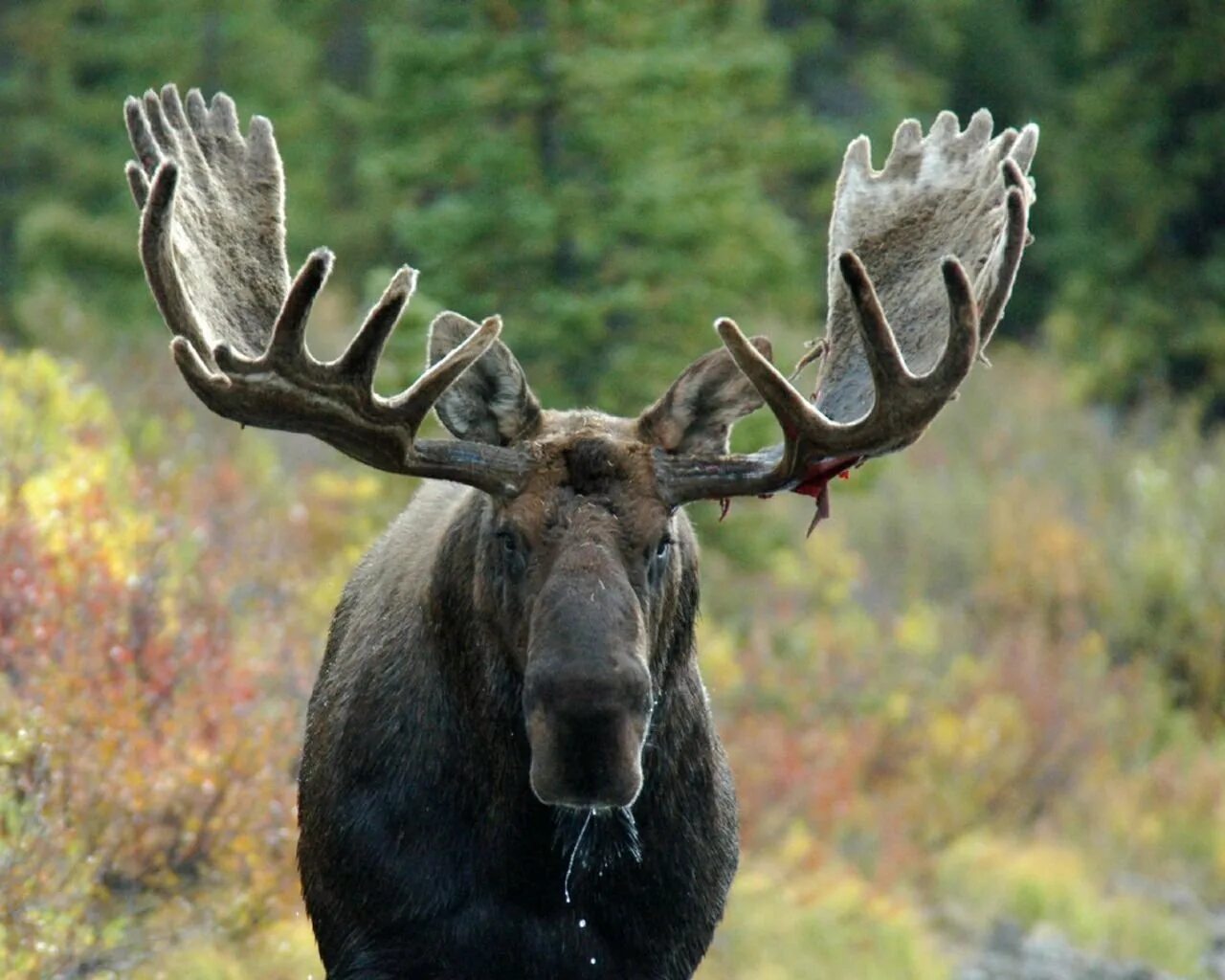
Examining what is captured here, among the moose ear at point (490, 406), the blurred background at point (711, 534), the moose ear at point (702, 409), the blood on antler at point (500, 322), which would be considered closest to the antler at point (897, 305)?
the blood on antler at point (500, 322)

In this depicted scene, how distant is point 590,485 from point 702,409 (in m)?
0.56

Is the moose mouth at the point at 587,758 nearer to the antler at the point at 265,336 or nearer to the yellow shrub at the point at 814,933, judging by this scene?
the antler at the point at 265,336

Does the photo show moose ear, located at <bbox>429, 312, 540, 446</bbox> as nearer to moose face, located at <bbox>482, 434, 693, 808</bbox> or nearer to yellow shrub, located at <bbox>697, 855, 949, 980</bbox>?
moose face, located at <bbox>482, 434, 693, 808</bbox>

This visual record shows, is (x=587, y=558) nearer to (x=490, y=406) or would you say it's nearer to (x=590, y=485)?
(x=590, y=485)

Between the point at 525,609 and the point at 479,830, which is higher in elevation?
the point at 525,609

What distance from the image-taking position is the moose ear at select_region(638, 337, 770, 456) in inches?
249

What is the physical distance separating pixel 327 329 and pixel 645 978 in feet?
55.9

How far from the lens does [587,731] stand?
5.49 metres

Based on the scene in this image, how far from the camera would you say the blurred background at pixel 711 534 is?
906cm

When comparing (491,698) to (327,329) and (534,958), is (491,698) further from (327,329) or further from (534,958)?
(327,329)

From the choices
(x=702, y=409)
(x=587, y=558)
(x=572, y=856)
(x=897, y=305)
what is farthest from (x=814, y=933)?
(x=587, y=558)

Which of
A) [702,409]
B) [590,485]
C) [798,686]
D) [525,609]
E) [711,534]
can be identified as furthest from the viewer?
[798,686]

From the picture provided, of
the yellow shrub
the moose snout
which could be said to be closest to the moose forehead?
the moose snout

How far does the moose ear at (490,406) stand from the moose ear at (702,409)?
1.07 ft
